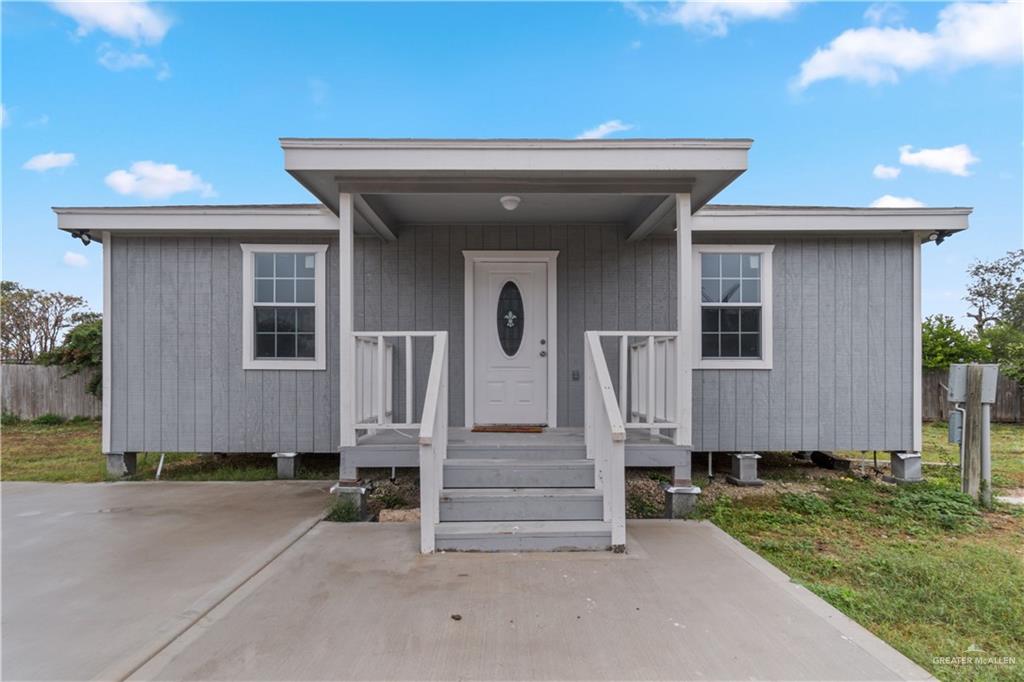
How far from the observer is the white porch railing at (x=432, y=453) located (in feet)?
10.5

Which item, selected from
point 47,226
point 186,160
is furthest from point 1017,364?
point 186,160

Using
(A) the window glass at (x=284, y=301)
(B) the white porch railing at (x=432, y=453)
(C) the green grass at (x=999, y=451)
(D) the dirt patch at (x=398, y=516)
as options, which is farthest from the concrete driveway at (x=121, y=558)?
(C) the green grass at (x=999, y=451)

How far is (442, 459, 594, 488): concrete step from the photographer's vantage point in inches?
145

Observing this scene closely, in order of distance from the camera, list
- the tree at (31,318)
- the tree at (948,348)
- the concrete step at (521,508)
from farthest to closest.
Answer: the tree at (31,318)
the tree at (948,348)
the concrete step at (521,508)

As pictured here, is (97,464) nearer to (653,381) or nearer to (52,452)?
(52,452)

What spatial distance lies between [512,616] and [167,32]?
1003 centimetres

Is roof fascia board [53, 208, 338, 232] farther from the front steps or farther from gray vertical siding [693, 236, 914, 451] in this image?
gray vertical siding [693, 236, 914, 451]

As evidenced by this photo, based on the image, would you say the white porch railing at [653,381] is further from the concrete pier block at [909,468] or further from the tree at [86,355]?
the tree at [86,355]

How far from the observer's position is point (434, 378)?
3.57 metres

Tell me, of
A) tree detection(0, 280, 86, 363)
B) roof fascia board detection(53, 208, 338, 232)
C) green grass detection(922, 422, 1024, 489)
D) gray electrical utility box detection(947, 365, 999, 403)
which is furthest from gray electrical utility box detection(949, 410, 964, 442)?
tree detection(0, 280, 86, 363)

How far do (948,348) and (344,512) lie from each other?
12.3 metres

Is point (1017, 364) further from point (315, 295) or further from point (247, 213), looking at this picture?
point (247, 213)

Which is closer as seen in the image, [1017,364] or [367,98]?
[367,98]

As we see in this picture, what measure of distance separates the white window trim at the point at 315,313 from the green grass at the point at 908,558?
13.4ft
